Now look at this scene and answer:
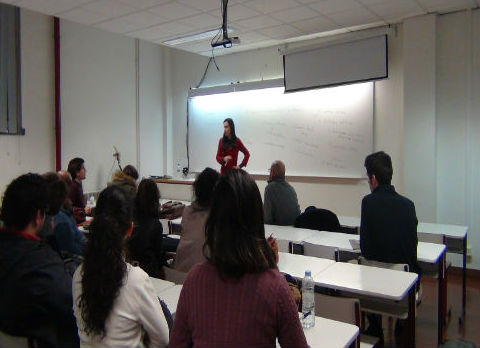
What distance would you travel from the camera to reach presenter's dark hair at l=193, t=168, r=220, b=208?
2.69m

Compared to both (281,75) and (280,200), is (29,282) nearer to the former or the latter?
(280,200)

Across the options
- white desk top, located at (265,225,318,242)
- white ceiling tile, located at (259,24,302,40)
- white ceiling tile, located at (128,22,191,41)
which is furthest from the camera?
white ceiling tile, located at (259,24,302,40)

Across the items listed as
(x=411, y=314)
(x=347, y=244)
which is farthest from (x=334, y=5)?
(x=411, y=314)

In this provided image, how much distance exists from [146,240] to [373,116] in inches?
152

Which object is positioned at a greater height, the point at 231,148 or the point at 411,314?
the point at 231,148

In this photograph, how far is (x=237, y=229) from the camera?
3.67ft

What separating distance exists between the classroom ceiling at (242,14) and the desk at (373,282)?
291cm

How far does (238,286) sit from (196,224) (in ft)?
5.45

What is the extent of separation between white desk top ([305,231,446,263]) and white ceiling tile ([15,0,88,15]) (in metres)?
3.25

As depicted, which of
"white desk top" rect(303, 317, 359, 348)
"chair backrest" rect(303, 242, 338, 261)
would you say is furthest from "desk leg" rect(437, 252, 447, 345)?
"white desk top" rect(303, 317, 359, 348)

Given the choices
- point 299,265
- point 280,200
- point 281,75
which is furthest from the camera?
point 281,75

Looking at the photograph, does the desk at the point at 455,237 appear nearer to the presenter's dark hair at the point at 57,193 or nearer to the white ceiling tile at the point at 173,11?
the presenter's dark hair at the point at 57,193

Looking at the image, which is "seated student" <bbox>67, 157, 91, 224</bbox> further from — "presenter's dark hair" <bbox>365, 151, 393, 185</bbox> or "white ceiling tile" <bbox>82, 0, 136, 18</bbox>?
"presenter's dark hair" <bbox>365, 151, 393, 185</bbox>

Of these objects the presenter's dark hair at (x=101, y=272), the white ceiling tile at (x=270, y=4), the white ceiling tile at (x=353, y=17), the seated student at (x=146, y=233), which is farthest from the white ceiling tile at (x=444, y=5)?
the presenter's dark hair at (x=101, y=272)
